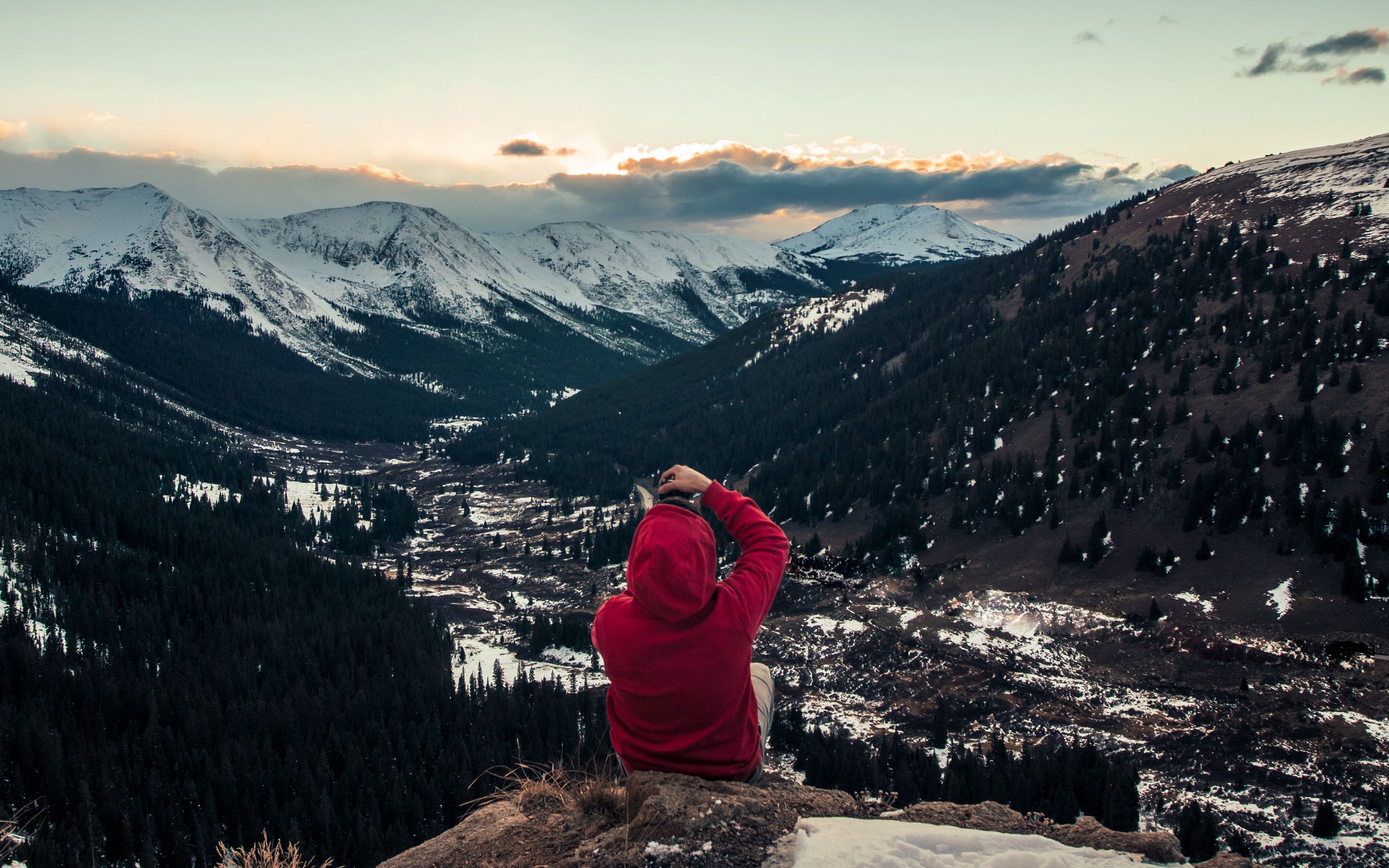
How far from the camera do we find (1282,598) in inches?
2037

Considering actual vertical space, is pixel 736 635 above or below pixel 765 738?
above

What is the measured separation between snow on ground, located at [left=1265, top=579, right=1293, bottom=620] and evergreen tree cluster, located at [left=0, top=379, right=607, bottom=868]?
156 ft

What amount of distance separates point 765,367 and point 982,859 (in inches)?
6363

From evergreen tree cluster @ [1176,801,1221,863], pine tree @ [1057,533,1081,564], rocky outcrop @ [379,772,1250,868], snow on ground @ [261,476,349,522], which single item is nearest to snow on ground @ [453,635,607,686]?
pine tree @ [1057,533,1081,564]

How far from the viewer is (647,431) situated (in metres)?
158

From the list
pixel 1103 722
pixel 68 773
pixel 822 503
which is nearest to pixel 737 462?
pixel 822 503

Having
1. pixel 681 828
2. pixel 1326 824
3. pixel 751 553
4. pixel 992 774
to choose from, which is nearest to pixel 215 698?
pixel 992 774

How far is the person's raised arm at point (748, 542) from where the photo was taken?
6.48 meters

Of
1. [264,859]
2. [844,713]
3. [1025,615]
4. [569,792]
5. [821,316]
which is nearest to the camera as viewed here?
[264,859]

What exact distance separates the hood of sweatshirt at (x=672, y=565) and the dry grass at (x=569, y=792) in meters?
2.13

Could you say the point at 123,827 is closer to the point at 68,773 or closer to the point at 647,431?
the point at 68,773

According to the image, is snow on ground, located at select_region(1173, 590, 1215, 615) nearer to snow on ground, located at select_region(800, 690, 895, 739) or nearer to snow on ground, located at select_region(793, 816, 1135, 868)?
snow on ground, located at select_region(800, 690, 895, 739)

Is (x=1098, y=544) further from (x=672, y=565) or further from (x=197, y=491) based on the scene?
(x=197, y=491)

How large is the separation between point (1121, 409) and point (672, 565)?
81386 millimetres
